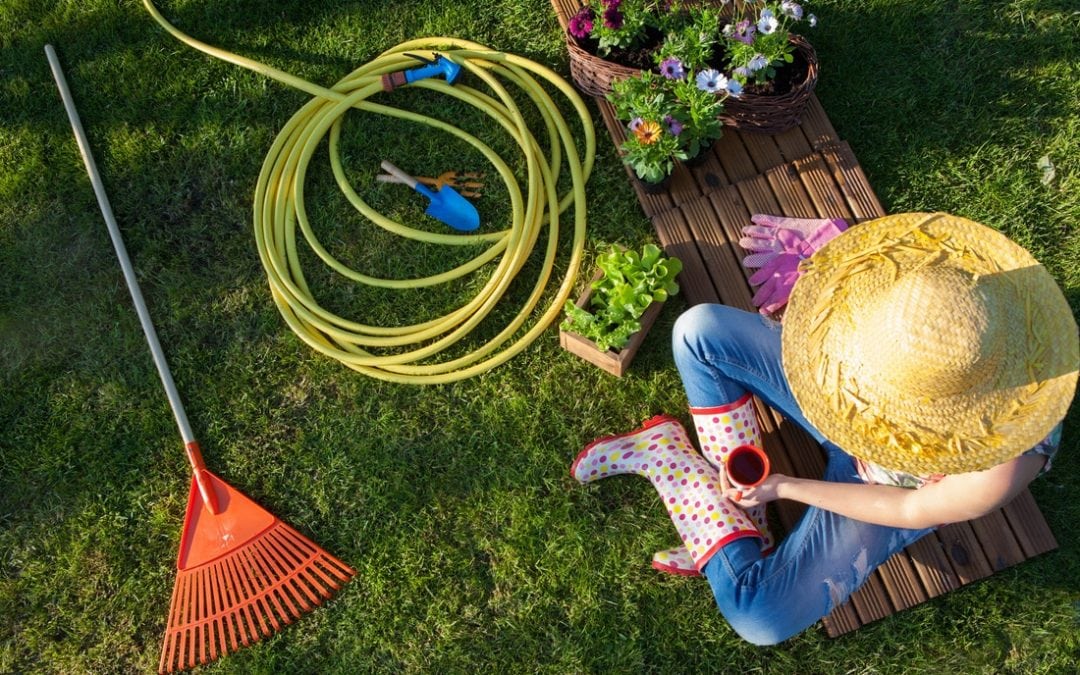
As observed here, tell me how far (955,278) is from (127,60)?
12.6 feet

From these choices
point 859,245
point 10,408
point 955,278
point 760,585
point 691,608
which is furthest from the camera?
point 10,408

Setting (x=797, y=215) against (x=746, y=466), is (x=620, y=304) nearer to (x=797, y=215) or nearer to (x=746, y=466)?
(x=746, y=466)

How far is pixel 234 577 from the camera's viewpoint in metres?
3.28

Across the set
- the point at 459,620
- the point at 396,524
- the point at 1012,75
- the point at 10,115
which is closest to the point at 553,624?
the point at 459,620

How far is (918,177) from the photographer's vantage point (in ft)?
11.9

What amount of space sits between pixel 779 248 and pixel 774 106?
60 centimetres

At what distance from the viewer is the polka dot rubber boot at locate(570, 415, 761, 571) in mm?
3082

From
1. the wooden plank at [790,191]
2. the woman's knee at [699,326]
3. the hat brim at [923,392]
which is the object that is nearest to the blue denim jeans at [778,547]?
the woman's knee at [699,326]

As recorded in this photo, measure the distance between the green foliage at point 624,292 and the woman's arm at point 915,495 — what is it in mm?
757

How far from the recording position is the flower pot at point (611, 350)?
10.8ft

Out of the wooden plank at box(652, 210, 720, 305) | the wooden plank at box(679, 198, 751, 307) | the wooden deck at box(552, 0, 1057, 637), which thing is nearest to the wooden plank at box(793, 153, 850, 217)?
the wooden deck at box(552, 0, 1057, 637)

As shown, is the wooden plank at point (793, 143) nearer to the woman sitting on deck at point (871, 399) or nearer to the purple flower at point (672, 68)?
the purple flower at point (672, 68)

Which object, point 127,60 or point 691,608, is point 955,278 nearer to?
point 691,608

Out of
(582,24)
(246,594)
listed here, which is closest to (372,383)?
(246,594)
